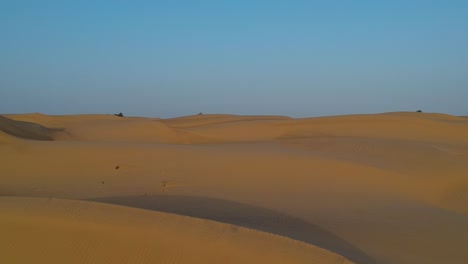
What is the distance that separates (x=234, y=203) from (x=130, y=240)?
8.05ft

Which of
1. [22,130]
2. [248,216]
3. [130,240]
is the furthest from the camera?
[22,130]

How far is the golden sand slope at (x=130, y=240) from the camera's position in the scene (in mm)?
3369

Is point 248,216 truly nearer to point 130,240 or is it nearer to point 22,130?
point 130,240

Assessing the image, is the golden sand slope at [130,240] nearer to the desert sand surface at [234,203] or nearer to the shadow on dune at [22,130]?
the desert sand surface at [234,203]

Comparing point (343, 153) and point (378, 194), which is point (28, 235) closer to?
point (378, 194)

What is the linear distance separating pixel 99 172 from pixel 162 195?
7.57 ft

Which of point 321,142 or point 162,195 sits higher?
point 321,142

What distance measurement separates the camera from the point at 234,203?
5914 millimetres

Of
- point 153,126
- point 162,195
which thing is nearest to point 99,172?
point 162,195

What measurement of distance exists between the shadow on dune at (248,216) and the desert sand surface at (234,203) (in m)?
0.02

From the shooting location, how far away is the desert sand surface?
Result: 352cm

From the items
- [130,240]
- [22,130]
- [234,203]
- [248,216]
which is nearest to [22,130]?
[22,130]

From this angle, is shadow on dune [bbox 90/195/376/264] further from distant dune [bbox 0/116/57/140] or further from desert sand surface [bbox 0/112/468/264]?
distant dune [bbox 0/116/57/140]

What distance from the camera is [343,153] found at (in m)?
10.2
